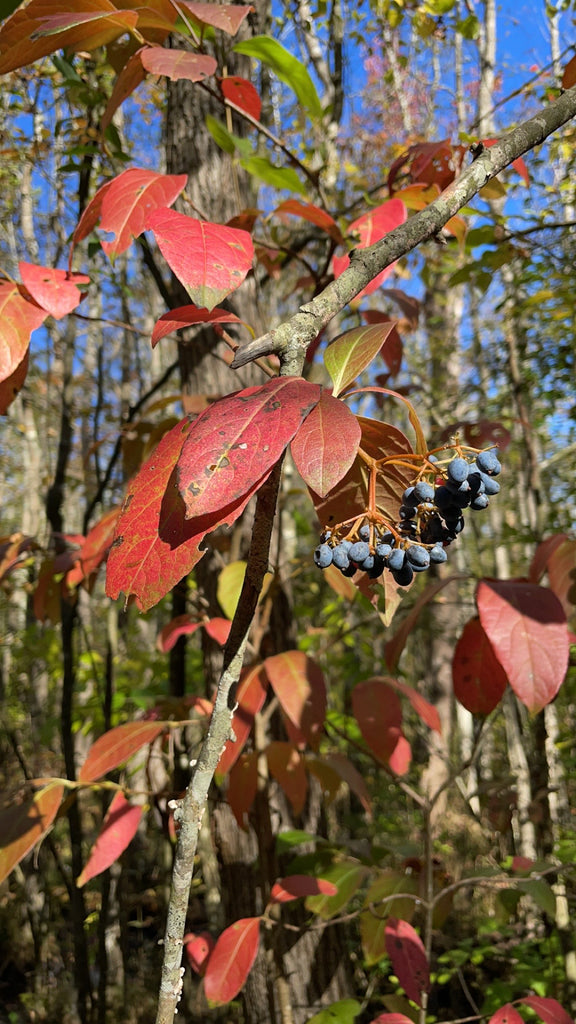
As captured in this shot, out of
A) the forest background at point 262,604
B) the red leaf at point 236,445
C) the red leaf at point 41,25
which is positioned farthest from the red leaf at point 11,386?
the red leaf at point 236,445

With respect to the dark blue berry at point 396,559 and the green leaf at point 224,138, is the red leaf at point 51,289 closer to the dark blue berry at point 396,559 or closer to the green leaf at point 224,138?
the green leaf at point 224,138

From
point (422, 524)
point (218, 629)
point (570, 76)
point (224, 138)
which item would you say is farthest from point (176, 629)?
point (570, 76)

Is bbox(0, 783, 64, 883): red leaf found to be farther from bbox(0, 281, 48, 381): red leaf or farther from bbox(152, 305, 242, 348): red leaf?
bbox(152, 305, 242, 348): red leaf

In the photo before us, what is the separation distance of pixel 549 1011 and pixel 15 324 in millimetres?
1283

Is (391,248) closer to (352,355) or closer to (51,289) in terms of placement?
(352,355)

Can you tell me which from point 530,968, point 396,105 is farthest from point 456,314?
point 530,968

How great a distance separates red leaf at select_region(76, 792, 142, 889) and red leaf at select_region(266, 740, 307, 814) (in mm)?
264

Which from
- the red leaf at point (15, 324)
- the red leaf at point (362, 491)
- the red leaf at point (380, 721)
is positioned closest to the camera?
the red leaf at point (362, 491)

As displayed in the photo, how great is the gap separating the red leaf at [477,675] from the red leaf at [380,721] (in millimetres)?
187

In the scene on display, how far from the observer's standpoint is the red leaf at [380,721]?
1216 mm

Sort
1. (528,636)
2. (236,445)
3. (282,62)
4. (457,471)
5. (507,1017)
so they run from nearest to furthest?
1. (236,445)
2. (457,471)
3. (528,636)
4. (507,1017)
5. (282,62)

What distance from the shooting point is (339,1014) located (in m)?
1.09

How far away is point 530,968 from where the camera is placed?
2164 mm

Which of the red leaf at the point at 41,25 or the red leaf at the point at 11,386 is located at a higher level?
the red leaf at the point at 41,25
